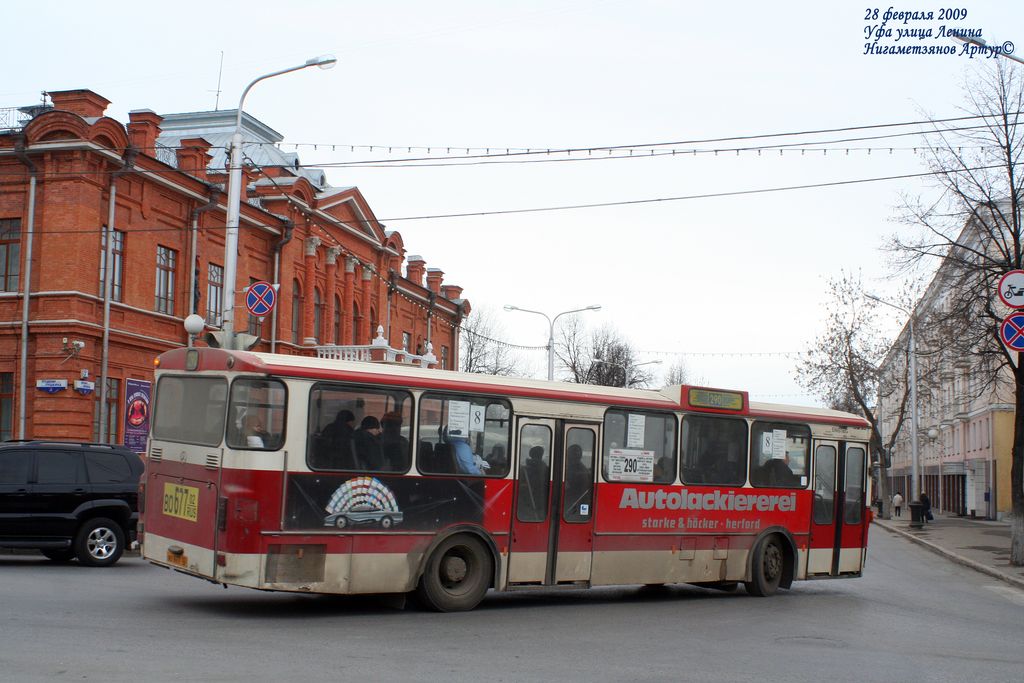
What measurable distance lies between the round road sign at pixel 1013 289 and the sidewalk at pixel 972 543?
5220 millimetres

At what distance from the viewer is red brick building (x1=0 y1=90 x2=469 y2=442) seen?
29000 millimetres

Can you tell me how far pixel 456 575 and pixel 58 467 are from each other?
7.56m

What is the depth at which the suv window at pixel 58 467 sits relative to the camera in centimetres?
1772

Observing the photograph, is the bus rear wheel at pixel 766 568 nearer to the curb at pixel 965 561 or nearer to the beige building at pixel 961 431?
the curb at pixel 965 561

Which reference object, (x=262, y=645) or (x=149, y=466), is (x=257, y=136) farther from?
(x=262, y=645)

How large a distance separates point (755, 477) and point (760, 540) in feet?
3.07

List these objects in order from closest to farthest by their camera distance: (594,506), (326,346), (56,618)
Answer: (56,618) < (594,506) < (326,346)

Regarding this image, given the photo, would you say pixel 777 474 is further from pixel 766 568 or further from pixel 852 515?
pixel 852 515

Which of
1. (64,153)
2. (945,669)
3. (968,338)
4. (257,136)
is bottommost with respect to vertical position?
(945,669)

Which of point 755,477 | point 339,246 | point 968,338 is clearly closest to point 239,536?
point 755,477

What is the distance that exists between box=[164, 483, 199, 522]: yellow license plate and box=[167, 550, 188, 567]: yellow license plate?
0.41 metres

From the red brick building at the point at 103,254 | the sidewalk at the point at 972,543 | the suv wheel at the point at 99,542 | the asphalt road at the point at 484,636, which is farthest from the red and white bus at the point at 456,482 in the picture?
the red brick building at the point at 103,254

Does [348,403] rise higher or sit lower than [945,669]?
higher

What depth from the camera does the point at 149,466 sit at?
525 inches
